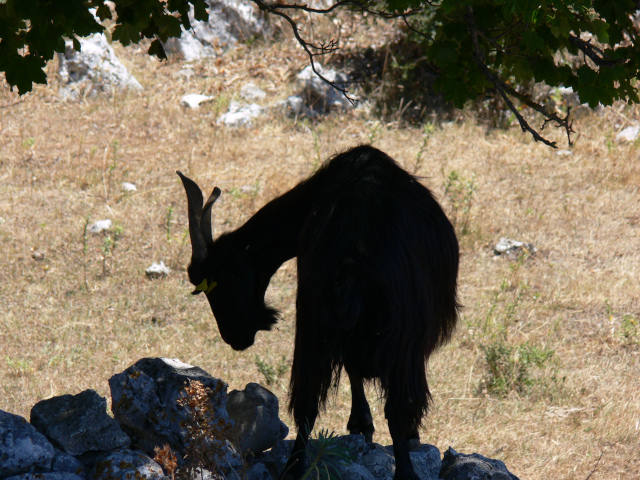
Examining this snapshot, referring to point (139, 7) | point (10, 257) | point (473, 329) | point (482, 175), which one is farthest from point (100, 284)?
point (482, 175)

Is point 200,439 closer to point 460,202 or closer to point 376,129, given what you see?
point 460,202

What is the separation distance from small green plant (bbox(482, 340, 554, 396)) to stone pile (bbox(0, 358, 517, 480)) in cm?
153

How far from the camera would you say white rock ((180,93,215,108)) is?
11.1 meters

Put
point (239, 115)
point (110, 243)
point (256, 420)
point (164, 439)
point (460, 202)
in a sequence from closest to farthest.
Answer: point (164, 439) < point (256, 420) < point (110, 243) < point (460, 202) < point (239, 115)

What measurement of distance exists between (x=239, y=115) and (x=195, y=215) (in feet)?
22.1

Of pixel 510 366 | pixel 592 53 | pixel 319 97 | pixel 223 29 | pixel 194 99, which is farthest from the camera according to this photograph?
pixel 223 29

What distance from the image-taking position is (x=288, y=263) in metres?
7.87

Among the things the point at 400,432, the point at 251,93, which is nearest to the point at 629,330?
the point at 400,432

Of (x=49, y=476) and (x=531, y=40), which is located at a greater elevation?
(x=531, y=40)

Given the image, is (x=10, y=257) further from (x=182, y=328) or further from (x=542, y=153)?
(x=542, y=153)

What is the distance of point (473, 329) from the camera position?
6.34m

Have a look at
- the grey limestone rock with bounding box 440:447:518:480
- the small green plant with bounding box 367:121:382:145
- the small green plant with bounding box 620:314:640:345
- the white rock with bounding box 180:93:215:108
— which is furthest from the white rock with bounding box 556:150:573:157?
the grey limestone rock with bounding box 440:447:518:480

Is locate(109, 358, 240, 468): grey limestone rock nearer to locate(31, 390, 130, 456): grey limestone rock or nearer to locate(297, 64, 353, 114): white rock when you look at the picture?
A: locate(31, 390, 130, 456): grey limestone rock

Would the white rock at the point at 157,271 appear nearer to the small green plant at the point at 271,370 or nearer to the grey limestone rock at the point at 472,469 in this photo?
the small green plant at the point at 271,370
